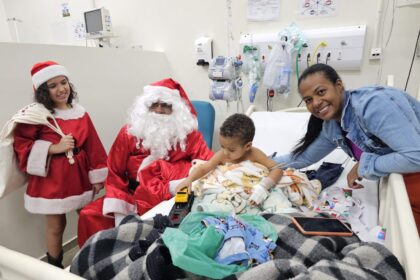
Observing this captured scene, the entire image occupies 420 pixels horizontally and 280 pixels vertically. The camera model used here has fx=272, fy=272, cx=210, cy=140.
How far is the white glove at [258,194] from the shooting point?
1.18 metres

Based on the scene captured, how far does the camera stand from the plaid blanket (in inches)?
24.7

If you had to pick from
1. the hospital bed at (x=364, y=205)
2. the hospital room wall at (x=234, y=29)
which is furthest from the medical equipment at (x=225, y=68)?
the hospital bed at (x=364, y=205)

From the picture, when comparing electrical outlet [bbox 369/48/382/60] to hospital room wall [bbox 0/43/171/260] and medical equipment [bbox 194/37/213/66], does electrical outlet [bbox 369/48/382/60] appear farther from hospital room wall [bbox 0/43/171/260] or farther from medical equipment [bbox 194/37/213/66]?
hospital room wall [bbox 0/43/171/260]

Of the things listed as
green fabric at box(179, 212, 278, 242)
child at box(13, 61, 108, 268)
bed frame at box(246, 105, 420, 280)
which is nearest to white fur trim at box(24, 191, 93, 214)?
child at box(13, 61, 108, 268)

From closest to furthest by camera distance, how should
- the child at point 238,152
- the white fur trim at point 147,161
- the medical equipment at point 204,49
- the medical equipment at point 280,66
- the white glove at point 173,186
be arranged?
the child at point 238,152 → the white glove at point 173,186 → the white fur trim at point 147,161 → the medical equipment at point 280,66 → the medical equipment at point 204,49

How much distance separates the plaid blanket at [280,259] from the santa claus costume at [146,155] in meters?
0.87

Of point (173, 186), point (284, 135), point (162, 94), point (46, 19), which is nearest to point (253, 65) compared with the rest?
point (284, 135)

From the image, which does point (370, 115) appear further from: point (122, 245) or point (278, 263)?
point (122, 245)

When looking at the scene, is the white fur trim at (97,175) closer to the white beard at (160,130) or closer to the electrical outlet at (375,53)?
the white beard at (160,130)

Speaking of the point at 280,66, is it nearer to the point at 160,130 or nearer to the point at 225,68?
the point at 225,68

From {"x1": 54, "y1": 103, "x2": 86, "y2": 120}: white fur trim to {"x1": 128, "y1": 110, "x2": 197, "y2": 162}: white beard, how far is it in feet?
1.15

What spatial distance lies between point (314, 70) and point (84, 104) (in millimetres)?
1845

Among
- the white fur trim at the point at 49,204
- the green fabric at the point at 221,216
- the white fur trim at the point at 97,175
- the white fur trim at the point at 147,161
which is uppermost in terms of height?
the green fabric at the point at 221,216

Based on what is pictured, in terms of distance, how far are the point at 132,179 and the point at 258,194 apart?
3.57 ft
